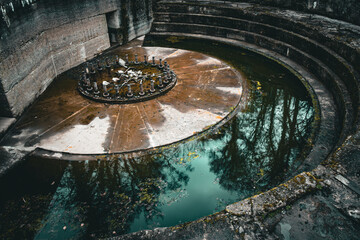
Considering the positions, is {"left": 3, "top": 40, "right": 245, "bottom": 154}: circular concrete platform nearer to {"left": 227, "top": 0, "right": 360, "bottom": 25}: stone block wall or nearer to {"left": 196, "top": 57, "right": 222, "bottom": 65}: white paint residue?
{"left": 196, "top": 57, "right": 222, "bottom": 65}: white paint residue

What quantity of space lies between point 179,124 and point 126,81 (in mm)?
2922

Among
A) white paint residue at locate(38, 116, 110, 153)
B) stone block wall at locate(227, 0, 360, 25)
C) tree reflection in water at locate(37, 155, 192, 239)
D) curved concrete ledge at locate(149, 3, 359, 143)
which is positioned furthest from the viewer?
stone block wall at locate(227, 0, 360, 25)

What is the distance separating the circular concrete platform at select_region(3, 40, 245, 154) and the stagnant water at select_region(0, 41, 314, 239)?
50 centimetres

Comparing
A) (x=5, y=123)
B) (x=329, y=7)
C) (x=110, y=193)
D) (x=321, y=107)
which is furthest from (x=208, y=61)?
(x=5, y=123)

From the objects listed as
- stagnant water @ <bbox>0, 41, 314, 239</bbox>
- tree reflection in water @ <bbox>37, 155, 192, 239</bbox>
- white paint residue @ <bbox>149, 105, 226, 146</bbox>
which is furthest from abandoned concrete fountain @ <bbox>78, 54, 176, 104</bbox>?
Result: tree reflection in water @ <bbox>37, 155, 192, 239</bbox>

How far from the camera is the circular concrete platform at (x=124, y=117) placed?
6.34 metres

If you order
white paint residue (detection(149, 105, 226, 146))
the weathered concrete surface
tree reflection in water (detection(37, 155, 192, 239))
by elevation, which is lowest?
tree reflection in water (detection(37, 155, 192, 239))

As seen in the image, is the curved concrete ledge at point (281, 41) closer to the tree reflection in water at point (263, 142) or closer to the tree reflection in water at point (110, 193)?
the tree reflection in water at point (263, 142)

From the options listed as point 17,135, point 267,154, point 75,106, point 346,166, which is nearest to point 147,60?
point 75,106

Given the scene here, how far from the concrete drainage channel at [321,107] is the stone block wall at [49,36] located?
72.7 inches

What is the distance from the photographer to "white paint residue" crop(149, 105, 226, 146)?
6.45m

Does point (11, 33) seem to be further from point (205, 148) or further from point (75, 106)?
point (205, 148)

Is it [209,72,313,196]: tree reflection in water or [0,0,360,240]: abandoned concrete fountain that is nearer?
→ [0,0,360,240]: abandoned concrete fountain

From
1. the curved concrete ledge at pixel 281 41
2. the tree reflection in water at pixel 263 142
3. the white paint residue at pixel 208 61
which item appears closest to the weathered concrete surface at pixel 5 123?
the tree reflection in water at pixel 263 142
